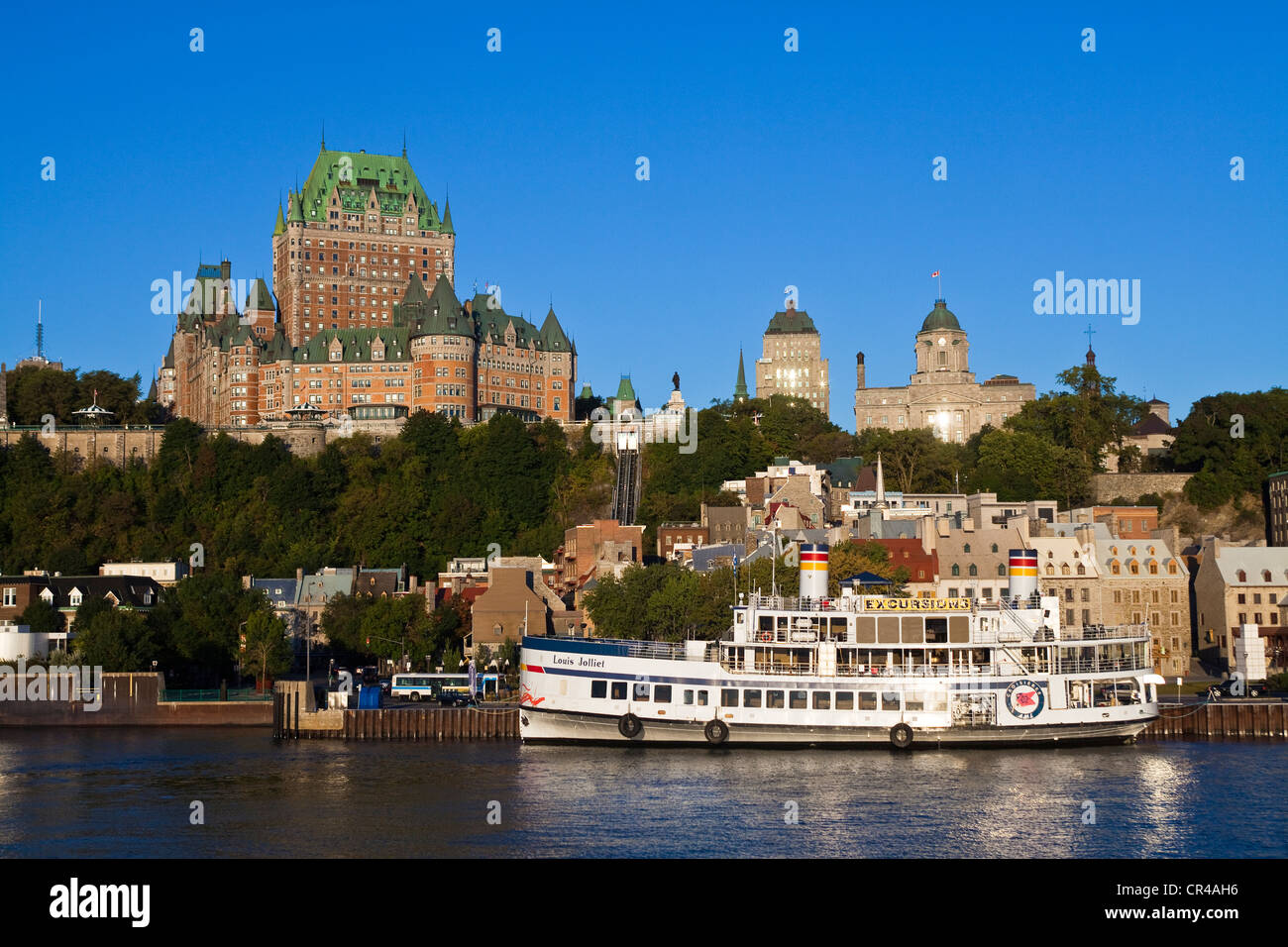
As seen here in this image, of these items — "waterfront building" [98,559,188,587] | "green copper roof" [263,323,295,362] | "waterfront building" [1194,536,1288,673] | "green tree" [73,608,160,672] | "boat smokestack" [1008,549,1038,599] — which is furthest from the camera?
"green copper roof" [263,323,295,362]

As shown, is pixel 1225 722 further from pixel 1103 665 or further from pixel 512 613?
pixel 512 613

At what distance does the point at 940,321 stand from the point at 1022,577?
11243 centimetres

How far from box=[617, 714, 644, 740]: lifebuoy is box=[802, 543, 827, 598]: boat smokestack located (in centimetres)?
852

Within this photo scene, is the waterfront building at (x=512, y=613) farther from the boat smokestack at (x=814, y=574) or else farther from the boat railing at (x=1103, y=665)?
the boat railing at (x=1103, y=665)

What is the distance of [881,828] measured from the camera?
4394 centimetres

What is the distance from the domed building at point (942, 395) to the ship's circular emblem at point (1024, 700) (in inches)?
4007

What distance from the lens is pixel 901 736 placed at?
6006 centimetres

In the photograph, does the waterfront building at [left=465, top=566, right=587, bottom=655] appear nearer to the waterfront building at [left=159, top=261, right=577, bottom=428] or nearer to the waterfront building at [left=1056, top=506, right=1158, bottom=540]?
the waterfront building at [left=1056, top=506, right=1158, bottom=540]

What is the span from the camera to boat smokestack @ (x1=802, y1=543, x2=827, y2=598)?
2480 inches

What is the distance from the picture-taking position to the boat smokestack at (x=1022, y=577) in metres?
62.8

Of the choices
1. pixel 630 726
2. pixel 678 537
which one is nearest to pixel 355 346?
pixel 678 537

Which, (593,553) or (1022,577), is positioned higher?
(593,553)

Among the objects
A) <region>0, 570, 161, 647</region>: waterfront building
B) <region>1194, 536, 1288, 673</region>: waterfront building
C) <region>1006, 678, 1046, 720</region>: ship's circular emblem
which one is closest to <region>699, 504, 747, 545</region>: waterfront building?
<region>1194, 536, 1288, 673</region>: waterfront building

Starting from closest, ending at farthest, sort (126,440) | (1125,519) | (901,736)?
(901,736) → (1125,519) → (126,440)
